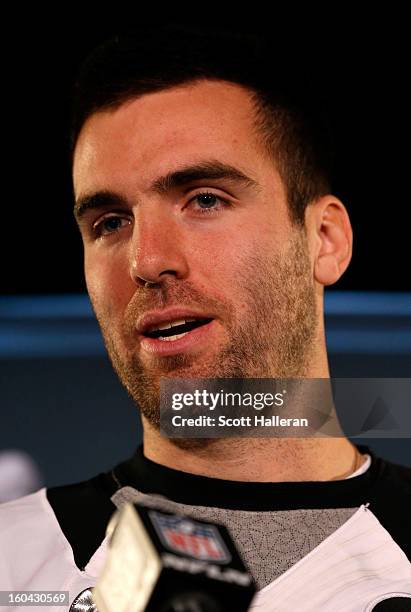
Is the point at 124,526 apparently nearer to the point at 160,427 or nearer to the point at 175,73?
the point at 160,427

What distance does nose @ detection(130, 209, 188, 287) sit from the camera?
1.02 m

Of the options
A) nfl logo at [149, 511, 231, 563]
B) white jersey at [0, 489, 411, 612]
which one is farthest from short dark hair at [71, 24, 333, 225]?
nfl logo at [149, 511, 231, 563]

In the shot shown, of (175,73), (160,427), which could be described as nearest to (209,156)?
(175,73)

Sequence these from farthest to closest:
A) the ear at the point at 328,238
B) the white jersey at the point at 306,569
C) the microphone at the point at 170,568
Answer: the ear at the point at 328,238 < the white jersey at the point at 306,569 < the microphone at the point at 170,568

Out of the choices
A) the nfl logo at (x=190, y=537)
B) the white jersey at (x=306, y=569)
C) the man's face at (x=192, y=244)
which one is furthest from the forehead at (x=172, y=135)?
the nfl logo at (x=190, y=537)

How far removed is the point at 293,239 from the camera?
1152mm

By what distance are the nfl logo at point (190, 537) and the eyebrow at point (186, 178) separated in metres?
0.63

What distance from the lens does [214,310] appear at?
1.06m

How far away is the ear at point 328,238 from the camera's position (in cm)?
121

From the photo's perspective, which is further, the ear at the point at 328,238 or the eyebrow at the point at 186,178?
the ear at the point at 328,238

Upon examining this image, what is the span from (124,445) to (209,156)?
56 centimetres

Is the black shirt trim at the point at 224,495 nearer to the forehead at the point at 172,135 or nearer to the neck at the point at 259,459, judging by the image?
the neck at the point at 259,459

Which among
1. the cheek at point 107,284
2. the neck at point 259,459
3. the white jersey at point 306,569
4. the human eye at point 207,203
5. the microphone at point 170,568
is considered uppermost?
the human eye at point 207,203

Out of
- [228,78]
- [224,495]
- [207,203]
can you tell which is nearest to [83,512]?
[224,495]
